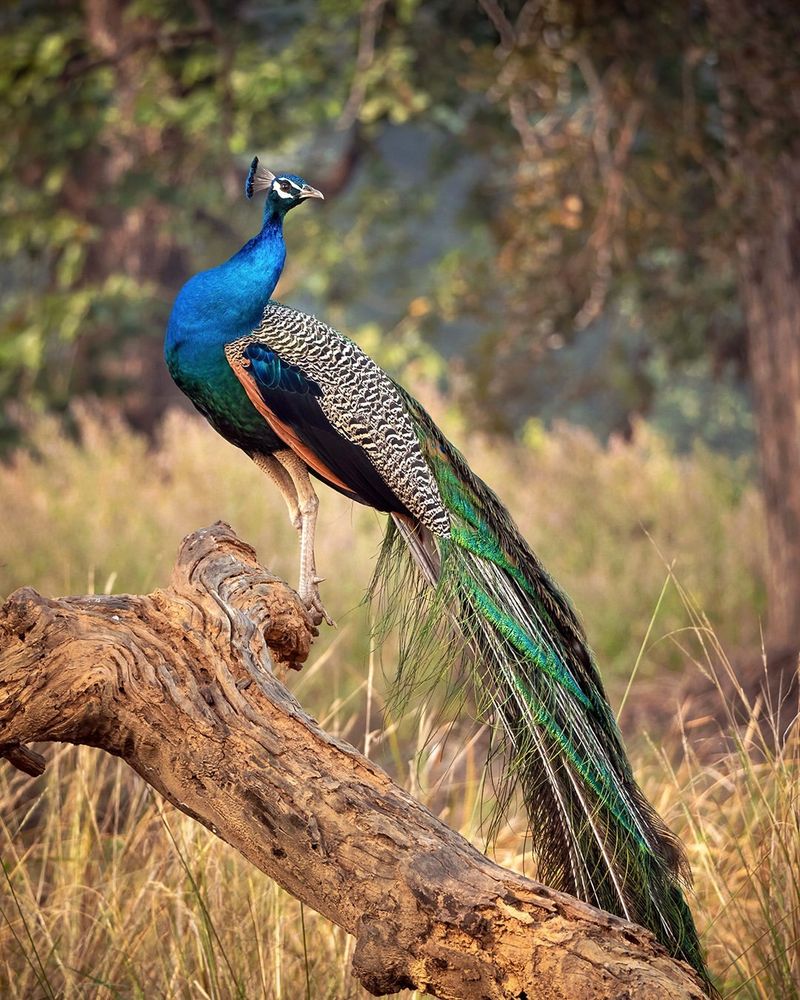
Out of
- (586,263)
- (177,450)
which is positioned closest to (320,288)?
(177,450)

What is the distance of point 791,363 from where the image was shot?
238 inches

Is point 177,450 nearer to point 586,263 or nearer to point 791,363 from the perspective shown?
point 586,263

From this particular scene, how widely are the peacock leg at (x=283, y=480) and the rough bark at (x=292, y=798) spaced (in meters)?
0.87

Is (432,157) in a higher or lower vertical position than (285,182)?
higher

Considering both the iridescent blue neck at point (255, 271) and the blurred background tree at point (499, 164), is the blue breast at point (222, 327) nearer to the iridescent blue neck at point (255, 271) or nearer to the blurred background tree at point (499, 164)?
the iridescent blue neck at point (255, 271)

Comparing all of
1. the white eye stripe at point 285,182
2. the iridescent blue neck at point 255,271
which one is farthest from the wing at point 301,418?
the white eye stripe at point 285,182

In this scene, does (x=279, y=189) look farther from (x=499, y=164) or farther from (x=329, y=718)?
(x=499, y=164)

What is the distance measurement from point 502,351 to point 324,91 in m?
3.15

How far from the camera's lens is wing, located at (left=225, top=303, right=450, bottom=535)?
299 centimetres

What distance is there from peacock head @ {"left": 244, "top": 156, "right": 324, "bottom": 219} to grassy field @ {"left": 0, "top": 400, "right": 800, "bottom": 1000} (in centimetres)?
106

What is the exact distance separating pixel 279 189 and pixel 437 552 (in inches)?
37.5

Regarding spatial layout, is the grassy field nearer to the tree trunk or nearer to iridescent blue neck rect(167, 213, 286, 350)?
the tree trunk

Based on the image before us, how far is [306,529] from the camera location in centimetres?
333

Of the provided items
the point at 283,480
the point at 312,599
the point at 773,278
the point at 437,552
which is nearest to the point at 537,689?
the point at 437,552
